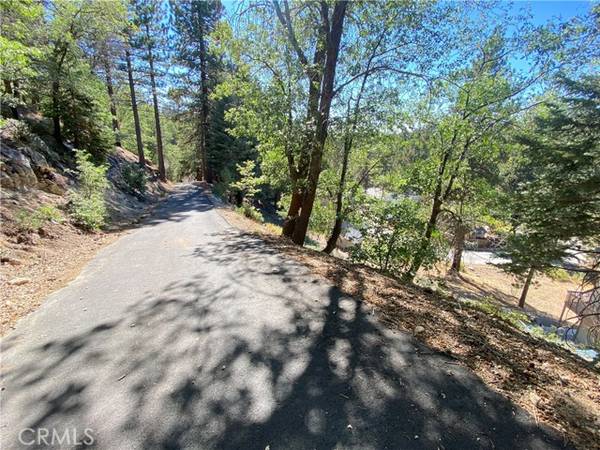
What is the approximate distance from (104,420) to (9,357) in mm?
1676

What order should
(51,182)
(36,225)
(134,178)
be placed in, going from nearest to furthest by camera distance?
(36,225)
(51,182)
(134,178)

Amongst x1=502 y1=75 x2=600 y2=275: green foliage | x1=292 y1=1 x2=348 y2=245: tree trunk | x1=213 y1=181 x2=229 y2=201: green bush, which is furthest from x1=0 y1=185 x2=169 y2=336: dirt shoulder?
x1=502 y1=75 x2=600 y2=275: green foliage

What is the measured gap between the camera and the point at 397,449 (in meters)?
1.74

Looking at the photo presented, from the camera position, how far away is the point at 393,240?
6.57 m

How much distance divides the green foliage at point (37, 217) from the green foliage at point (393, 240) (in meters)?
6.85

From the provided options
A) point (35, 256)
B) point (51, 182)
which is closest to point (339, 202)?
point (35, 256)

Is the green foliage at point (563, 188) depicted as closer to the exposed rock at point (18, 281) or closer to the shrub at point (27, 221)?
the exposed rock at point (18, 281)

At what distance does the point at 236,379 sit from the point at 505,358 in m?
2.41

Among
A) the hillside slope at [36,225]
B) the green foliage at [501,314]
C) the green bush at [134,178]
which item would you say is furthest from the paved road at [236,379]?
the green bush at [134,178]

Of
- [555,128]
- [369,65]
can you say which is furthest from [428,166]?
[369,65]

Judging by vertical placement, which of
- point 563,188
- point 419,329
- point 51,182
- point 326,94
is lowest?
point 419,329

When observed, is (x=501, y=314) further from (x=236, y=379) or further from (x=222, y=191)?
(x=222, y=191)

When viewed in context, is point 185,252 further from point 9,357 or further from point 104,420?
point 104,420

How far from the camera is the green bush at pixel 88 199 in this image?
741 centimetres
